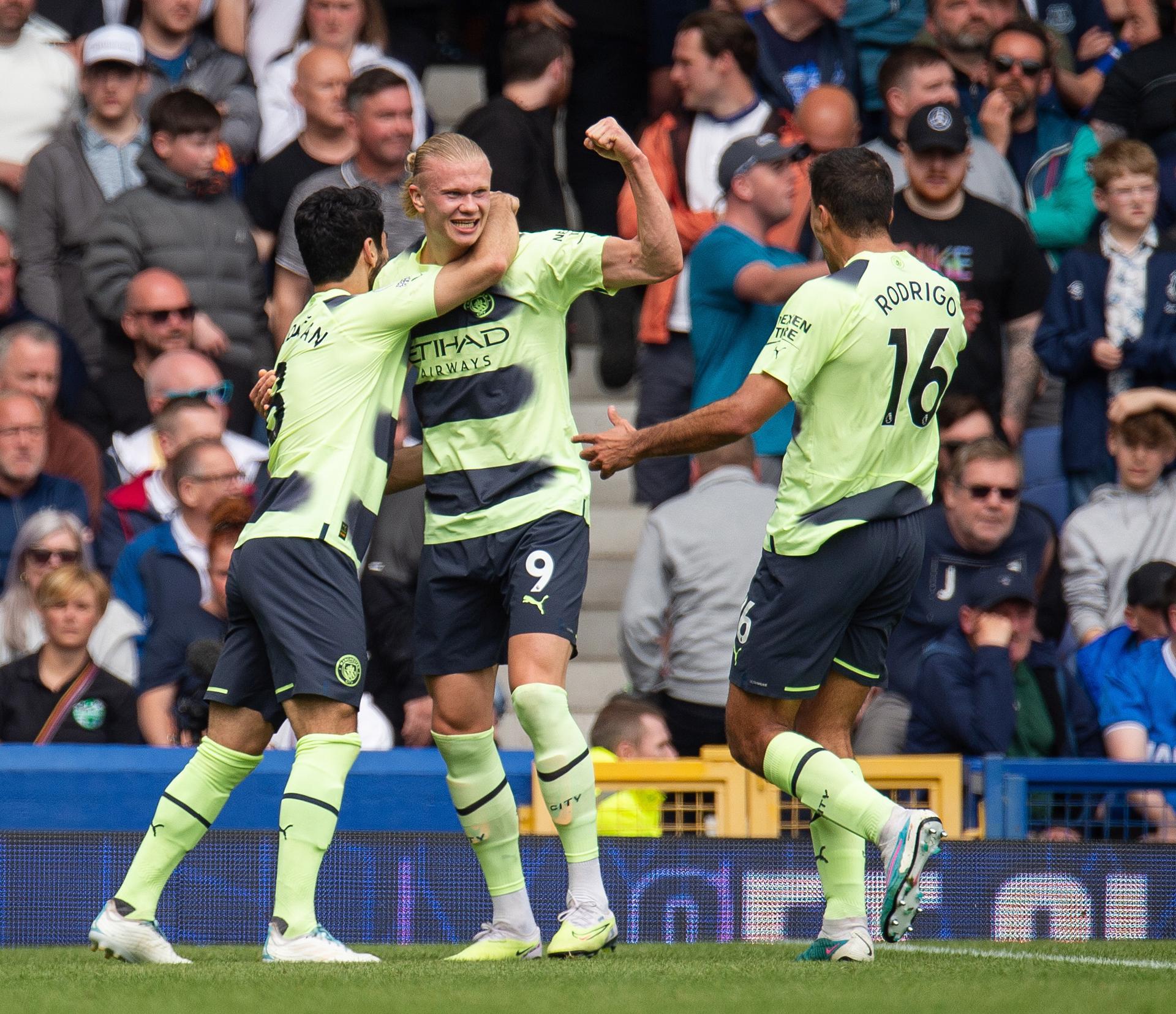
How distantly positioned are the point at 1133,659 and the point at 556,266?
11.5ft

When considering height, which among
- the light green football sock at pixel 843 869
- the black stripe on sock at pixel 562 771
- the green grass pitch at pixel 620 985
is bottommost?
the green grass pitch at pixel 620 985

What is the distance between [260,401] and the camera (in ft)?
20.2

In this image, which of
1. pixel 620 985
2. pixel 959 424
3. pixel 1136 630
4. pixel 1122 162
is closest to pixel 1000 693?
pixel 1136 630

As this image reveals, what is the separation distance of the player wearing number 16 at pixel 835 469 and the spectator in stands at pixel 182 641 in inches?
110

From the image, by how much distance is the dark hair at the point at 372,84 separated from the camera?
404 inches

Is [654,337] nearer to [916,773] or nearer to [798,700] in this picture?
[916,773]

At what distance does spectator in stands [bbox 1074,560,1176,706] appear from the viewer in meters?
8.38

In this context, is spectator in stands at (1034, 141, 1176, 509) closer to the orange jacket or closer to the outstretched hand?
the orange jacket

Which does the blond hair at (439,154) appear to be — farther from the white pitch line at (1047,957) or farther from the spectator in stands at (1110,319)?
the spectator in stands at (1110,319)

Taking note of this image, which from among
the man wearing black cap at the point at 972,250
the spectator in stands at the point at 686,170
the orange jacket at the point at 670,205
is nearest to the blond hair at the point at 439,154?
the spectator in stands at the point at 686,170

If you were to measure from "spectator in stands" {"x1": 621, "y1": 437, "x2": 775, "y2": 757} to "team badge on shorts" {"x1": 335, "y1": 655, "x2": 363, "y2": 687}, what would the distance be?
2879 mm

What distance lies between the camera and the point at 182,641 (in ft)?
26.8

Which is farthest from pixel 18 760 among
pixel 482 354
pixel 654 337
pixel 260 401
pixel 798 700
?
pixel 654 337

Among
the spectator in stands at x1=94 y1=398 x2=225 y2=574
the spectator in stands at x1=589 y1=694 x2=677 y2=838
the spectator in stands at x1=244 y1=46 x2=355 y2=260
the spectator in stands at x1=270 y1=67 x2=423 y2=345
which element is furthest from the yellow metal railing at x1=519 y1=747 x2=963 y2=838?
the spectator in stands at x1=244 y1=46 x2=355 y2=260
